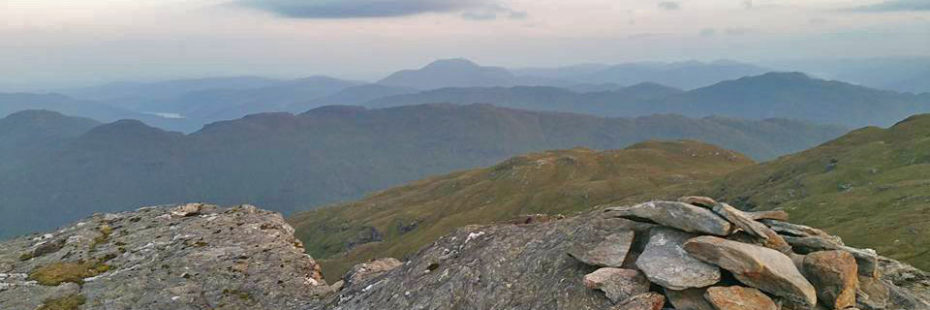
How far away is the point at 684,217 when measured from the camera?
19094 mm

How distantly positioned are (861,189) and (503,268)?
114m

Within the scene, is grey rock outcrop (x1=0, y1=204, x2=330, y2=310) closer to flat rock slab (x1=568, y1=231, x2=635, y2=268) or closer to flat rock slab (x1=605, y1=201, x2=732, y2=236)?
flat rock slab (x1=568, y1=231, x2=635, y2=268)

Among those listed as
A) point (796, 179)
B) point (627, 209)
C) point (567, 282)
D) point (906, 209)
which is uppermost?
point (627, 209)

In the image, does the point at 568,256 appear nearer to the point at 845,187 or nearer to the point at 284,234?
the point at 284,234

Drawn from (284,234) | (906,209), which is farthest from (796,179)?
(284,234)

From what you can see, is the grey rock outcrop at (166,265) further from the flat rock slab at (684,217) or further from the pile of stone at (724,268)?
the flat rock slab at (684,217)

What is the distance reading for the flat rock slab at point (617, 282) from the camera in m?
17.5

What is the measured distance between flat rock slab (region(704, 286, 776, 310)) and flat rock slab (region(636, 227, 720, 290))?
18.8 inches

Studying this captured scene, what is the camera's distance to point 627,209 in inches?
862

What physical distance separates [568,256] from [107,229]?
32.5m

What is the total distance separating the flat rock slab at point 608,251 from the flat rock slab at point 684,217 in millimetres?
1112

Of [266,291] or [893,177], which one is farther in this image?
[893,177]

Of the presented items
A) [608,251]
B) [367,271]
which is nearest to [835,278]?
[608,251]

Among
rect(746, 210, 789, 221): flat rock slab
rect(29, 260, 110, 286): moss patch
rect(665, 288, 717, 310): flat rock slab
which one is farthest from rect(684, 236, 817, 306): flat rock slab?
rect(29, 260, 110, 286): moss patch
